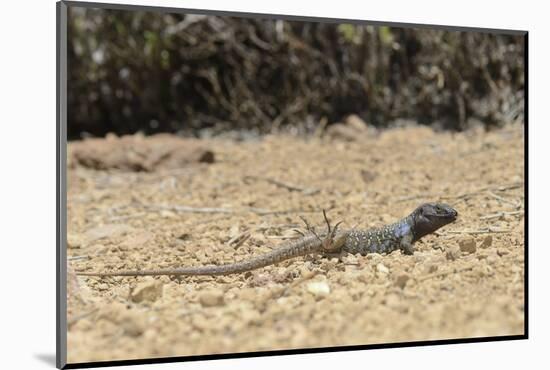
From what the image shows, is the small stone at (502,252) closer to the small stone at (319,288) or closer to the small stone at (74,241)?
the small stone at (319,288)

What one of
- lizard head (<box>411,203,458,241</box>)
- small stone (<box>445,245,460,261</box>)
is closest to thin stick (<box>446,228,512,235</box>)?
lizard head (<box>411,203,458,241</box>)

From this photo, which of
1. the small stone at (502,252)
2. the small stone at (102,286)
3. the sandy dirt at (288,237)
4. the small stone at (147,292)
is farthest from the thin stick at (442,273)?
the small stone at (102,286)

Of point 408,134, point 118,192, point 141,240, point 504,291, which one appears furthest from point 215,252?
point 408,134

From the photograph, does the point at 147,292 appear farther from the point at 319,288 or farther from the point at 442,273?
the point at 442,273

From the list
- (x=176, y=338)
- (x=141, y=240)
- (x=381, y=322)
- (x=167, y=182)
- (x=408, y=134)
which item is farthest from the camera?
(x=408, y=134)

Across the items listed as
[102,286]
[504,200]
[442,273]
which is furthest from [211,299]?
[504,200]

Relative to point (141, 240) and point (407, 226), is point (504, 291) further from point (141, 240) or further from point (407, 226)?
point (141, 240)
